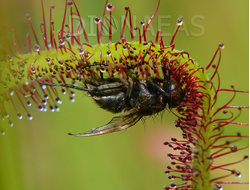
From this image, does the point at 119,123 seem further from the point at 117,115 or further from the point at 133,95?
the point at 117,115

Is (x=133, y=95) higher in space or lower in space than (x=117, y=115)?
higher

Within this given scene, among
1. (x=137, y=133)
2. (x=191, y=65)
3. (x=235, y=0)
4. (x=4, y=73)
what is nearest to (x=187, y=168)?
(x=191, y=65)

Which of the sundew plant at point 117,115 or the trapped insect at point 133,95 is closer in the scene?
the trapped insect at point 133,95

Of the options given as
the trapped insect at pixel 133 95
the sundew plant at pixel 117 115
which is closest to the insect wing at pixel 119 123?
the trapped insect at pixel 133 95

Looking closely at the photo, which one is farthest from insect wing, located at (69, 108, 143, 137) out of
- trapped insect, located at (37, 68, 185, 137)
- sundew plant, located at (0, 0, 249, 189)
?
sundew plant, located at (0, 0, 249, 189)

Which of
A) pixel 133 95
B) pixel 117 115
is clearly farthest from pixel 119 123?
pixel 117 115

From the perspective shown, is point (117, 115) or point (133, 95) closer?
point (133, 95)

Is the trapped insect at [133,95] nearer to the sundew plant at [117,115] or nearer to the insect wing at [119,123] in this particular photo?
the insect wing at [119,123]

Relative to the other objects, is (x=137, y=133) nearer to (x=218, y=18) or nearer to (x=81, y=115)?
(x=81, y=115)

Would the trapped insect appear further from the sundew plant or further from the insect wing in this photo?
the sundew plant
